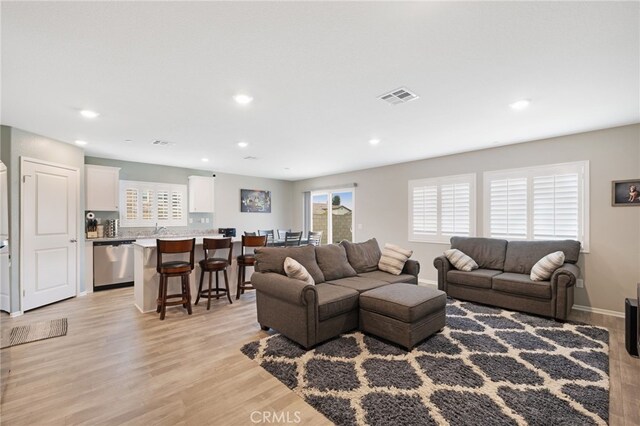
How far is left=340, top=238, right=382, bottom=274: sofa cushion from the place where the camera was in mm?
4238

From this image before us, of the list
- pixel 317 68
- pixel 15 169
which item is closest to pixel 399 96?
pixel 317 68

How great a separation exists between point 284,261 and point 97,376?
1.92m

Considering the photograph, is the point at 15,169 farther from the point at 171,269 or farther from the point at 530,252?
the point at 530,252

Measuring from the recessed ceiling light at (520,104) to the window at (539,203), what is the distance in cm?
181

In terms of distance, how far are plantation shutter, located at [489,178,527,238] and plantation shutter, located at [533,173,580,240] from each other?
0.52 ft

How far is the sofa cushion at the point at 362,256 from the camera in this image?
4.24m

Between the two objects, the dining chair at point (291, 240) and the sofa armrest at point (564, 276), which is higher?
the dining chair at point (291, 240)

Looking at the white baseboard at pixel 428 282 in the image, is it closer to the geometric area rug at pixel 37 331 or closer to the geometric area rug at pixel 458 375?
the geometric area rug at pixel 458 375

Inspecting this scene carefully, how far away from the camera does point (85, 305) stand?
14.3 ft

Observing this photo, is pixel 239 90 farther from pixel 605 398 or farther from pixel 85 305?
pixel 85 305

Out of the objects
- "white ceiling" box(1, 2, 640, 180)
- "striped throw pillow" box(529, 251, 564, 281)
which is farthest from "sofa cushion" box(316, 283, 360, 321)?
"striped throw pillow" box(529, 251, 564, 281)

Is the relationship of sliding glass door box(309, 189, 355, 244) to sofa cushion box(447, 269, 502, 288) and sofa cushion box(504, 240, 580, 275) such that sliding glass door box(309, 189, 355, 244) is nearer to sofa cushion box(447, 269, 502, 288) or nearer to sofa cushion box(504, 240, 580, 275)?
sofa cushion box(447, 269, 502, 288)

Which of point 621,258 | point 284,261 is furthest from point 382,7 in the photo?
point 621,258

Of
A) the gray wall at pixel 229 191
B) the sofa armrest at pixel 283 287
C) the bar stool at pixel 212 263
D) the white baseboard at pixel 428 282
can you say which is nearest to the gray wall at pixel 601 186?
the white baseboard at pixel 428 282
